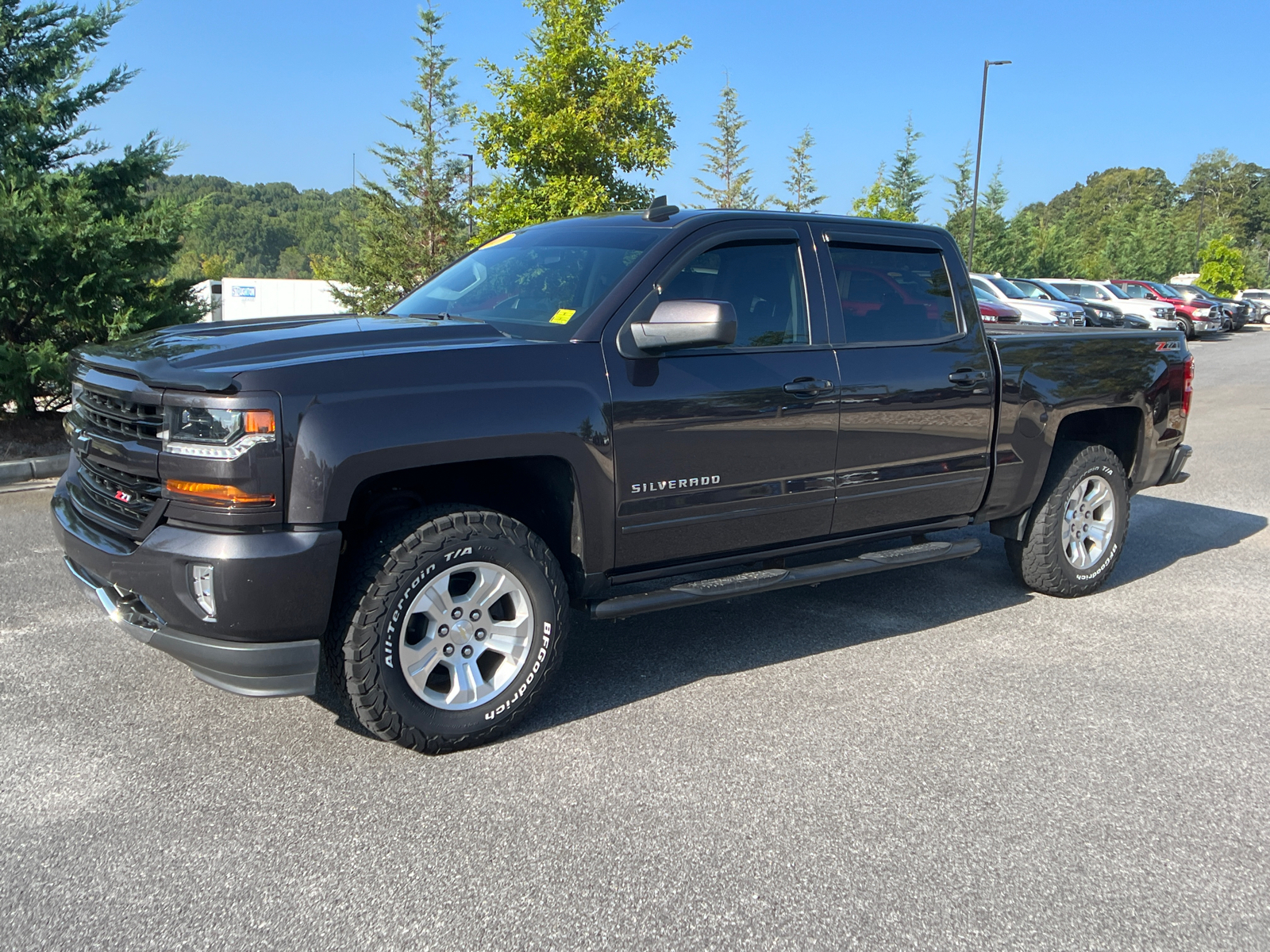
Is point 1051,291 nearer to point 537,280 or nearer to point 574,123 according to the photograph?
point 574,123

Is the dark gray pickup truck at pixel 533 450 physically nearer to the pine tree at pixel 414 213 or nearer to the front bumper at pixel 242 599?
the front bumper at pixel 242 599

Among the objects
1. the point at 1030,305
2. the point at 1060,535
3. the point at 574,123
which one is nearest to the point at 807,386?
the point at 1060,535

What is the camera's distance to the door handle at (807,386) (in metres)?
4.31

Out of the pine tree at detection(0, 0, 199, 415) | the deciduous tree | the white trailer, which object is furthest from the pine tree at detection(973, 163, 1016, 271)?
the pine tree at detection(0, 0, 199, 415)

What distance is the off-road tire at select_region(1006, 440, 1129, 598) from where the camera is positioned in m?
5.52

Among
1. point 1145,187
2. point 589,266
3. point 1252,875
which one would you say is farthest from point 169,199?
point 1145,187

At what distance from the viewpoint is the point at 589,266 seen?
14.1 feet

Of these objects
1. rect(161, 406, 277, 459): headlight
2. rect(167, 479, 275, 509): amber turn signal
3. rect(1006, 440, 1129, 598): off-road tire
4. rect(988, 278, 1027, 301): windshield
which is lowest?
rect(1006, 440, 1129, 598): off-road tire

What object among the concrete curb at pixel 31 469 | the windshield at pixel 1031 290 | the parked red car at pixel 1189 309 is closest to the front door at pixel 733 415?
the concrete curb at pixel 31 469

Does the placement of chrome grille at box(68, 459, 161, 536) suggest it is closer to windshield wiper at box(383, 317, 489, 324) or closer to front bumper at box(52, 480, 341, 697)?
front bumper at box(52, 480, 341, 697)

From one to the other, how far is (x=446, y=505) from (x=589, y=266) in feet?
4.14

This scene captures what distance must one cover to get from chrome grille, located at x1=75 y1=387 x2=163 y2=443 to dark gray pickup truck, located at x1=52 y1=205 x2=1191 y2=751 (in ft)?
0.04

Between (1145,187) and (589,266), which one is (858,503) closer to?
(589,266)

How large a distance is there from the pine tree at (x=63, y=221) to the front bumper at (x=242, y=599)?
6.52 meters
